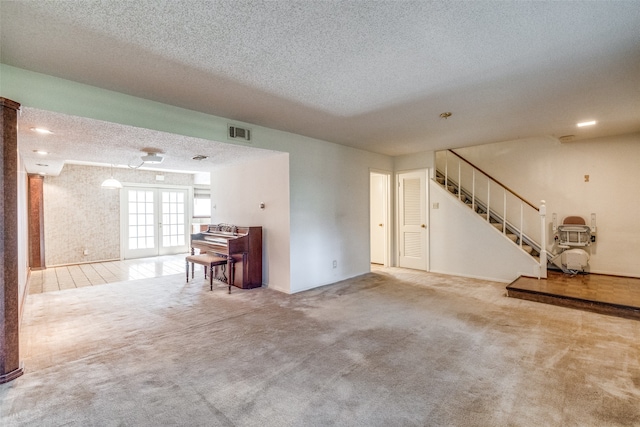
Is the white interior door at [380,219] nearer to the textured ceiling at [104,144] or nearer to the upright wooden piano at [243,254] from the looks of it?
the upright wooden piano at [243,254]

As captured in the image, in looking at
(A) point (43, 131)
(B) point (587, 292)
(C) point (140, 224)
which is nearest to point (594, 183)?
(B) point (587, 292)

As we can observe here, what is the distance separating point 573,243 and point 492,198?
1.62 m

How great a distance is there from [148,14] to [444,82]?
245 centimetres

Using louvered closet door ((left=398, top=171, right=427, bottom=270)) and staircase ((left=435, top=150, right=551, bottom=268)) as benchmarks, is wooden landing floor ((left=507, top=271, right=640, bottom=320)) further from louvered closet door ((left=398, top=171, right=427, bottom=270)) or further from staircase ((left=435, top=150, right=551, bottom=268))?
louvered closet door ((left=398, top=171, right=427, bottom=270))

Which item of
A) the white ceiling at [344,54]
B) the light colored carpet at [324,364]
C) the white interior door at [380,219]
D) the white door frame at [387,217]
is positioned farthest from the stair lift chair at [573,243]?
the white interior door at [380,219]

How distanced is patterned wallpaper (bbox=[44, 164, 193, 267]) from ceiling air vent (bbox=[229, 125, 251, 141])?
5.81 meters

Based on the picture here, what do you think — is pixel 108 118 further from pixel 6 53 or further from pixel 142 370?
pixel 142 370

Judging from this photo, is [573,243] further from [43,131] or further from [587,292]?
[43,131]

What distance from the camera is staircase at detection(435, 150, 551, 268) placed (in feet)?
19.3

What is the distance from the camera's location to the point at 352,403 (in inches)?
77.9

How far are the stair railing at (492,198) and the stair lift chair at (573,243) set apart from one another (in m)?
0.38

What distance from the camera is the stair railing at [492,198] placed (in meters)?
5.94

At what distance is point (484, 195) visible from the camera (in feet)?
21.4

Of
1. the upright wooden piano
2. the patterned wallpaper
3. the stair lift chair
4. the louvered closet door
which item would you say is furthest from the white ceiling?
the patterned wallpaper
